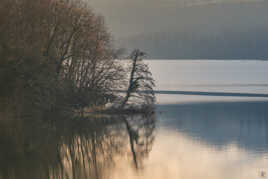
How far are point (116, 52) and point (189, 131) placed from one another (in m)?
12.5

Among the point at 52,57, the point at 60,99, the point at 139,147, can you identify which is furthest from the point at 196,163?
the point at 52,57

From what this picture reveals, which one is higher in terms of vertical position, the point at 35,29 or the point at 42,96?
the point at 35,29

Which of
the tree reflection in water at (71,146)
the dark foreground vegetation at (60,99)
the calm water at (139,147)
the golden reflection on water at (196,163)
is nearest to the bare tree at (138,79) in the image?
the dark foreground vegetation at (60,99)

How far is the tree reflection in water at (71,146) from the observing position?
61.3ft

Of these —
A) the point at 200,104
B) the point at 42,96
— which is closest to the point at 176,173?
the point at 42,96

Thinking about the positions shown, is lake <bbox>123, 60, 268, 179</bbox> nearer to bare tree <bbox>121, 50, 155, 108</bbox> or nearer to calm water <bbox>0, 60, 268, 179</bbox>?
calm water <bbox>0, 60, 268, 179</bbox>

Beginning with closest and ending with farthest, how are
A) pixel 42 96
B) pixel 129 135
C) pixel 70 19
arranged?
pixel 129 135 < pixel 42 96 < pixel 70 19

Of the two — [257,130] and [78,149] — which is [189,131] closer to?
[257,130]

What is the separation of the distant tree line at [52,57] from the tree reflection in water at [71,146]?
175cm

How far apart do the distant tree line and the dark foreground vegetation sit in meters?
0.05

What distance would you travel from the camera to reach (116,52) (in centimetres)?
4125

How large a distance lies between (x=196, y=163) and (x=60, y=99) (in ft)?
59.4

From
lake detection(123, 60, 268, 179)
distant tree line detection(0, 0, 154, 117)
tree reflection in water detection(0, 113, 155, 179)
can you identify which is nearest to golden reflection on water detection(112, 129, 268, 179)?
lake detection(123, 60, 268, 179)

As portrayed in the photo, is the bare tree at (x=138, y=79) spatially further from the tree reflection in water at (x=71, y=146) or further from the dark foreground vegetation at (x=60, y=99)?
the tree reflection in water at (x=71, y=146)
